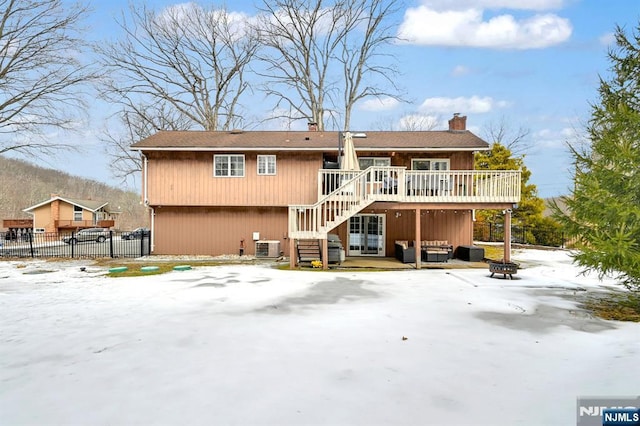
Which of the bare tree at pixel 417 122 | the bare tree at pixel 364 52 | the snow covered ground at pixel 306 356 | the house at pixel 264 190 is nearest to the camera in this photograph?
the snow covered ground at pixel 306 356

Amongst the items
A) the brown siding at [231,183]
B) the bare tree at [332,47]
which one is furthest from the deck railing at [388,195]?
the bare tree at [332,47]

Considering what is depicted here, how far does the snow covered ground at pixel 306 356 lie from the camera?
3373 millimetres

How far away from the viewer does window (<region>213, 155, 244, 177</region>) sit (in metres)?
15.7

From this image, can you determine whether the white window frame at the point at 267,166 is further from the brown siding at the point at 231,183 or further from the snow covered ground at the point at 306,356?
the snow covered ground at the point at 306,356

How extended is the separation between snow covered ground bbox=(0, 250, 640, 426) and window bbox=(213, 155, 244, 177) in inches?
309

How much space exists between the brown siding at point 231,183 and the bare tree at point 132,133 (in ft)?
48.0

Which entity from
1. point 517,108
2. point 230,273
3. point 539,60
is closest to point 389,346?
point 230,273

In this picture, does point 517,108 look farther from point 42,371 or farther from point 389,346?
point 42,371

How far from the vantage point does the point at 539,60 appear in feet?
73.1

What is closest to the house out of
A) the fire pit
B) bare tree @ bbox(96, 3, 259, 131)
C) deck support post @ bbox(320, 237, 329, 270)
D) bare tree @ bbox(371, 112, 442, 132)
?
deck support post @ bbox(320, 237, 329, 270)

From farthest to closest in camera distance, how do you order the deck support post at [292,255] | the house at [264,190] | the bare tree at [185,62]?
the bare tree at [185,62] → the house at [264,190] → the deck support post at [292,255]

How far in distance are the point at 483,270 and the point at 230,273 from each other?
26.2 ft

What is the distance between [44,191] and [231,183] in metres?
66.7

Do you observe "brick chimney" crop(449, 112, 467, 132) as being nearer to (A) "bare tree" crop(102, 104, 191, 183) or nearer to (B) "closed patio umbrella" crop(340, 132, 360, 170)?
(B) "closed patio umbrella" crop(340, 132, 360, 170)
